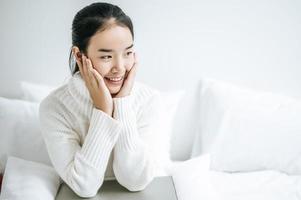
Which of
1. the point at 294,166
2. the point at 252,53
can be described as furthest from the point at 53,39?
the point at 294,166

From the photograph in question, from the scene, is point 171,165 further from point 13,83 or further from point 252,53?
point 13,83

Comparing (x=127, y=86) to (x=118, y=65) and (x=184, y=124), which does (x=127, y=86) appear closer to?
(x=118, y=65)

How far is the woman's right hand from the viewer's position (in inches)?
53.1

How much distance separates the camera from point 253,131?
1764 mm

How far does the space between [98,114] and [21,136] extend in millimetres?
498

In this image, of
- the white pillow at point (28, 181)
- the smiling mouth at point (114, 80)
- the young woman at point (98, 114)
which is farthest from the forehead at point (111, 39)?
the white pillow at point (28, 181)

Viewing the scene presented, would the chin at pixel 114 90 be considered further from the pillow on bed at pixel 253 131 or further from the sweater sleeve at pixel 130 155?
the pillow on bed at pixel 253 131

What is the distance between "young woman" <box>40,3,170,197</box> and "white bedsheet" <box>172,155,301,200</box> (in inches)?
5.0

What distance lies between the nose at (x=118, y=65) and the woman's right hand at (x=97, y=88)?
5 centimetres

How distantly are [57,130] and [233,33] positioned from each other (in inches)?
37.3

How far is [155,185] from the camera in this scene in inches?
55.6

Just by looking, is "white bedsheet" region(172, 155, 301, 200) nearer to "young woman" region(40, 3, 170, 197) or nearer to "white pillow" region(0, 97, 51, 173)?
"young woman" region(40, 3, 170, 197)

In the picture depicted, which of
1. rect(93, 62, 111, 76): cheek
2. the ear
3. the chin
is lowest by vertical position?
the chin

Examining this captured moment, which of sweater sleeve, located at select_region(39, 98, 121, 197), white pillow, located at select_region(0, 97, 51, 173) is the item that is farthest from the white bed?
sweater sleeve, located at select_region(39, 98, 121, 197)
